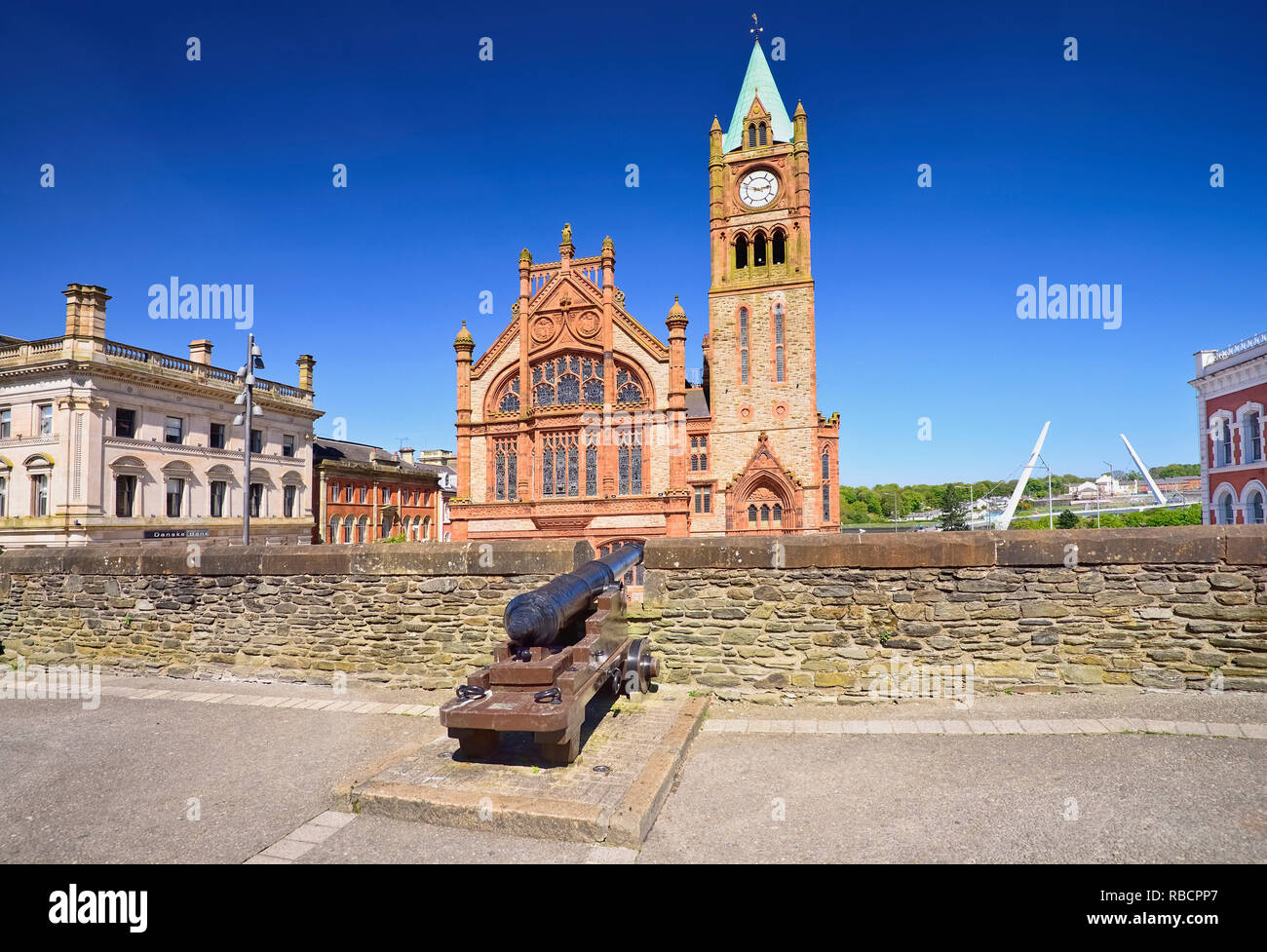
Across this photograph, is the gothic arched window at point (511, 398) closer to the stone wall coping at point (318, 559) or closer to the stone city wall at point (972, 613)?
the stone wall coping at point (318, 559)

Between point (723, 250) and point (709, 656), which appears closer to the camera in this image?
point (709, 656)

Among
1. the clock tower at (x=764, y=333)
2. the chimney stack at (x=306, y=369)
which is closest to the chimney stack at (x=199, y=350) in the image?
the chimney stack at (x=306, y=369)

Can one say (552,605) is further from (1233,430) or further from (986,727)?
(1233,430)

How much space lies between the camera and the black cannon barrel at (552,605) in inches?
193

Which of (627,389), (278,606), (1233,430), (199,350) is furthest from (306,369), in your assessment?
(1233,430)

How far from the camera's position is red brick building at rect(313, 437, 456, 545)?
45031mm

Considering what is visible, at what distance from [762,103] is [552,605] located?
3858cm

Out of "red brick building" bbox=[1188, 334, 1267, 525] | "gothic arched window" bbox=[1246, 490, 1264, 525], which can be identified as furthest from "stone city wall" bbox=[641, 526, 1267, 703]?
"gothic arched window" bbox=[1246, 490, 1264, 525]

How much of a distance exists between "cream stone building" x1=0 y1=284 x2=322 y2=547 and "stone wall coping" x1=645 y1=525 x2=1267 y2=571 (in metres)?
31.1

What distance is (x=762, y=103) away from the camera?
1409 inches

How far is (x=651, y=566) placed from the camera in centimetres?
781
